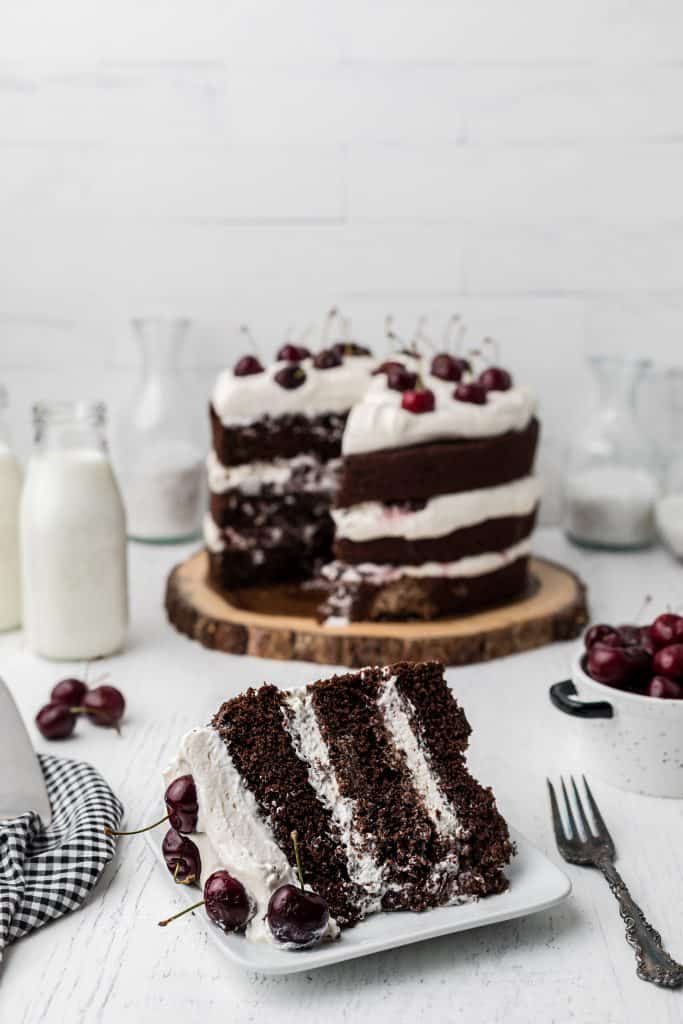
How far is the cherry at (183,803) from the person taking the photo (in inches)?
68.5

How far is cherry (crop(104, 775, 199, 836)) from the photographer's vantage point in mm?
1740

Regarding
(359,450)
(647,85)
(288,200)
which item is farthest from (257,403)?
(647,85)

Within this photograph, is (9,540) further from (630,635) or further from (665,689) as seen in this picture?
(665,689)

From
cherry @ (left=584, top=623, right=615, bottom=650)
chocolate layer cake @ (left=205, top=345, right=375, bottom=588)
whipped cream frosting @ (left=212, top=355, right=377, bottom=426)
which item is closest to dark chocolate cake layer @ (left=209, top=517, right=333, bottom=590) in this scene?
chocolate layer cake @ (left=205, top=345, right=375, bottom=588)

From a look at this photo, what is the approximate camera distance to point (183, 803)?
1.74 metres

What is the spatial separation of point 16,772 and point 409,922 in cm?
70

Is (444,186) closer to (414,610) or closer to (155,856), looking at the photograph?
(414,610)

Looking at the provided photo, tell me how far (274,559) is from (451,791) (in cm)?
166

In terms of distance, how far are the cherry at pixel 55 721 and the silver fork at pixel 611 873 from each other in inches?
37.8

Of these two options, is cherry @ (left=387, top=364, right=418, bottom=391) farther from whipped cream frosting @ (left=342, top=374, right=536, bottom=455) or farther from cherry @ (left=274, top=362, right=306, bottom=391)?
cherry @ (left=274, top=362, right=306, bottom=391)

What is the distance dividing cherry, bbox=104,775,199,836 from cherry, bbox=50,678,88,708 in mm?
782

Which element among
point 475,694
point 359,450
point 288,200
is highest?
point 288,200

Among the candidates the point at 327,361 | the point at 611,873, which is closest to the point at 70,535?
the point at 327,361

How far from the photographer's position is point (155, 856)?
1.84m
